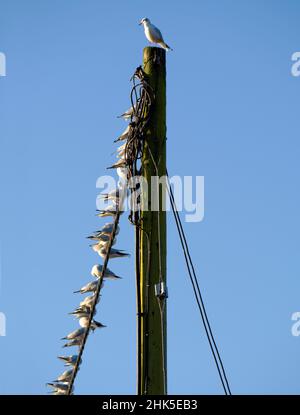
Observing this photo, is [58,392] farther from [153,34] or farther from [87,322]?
[153,34]

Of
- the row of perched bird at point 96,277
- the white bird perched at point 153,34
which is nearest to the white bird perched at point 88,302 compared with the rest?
the row of perched bird at point 96,277

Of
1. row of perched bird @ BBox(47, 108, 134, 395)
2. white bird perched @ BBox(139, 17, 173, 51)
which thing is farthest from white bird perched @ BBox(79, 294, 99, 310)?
white bird perched @ BBox(139, 17, 173, 51)

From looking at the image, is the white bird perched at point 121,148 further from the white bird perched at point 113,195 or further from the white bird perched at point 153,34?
the white bird perched at point 153,34

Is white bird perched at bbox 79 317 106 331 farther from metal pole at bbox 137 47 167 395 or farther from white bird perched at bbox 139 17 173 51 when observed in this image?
white bird perched at bbox 139 17 173 51

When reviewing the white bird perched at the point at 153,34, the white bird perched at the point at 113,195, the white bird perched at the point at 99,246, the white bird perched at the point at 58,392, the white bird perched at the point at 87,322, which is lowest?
the white bird perched at the point at 58,392

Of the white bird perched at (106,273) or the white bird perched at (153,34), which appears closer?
the white bird perched at (106,273)

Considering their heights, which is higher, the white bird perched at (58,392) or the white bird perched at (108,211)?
the white bird perched at (108,211)

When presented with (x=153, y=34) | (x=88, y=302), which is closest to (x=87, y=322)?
(x=88, y=302)

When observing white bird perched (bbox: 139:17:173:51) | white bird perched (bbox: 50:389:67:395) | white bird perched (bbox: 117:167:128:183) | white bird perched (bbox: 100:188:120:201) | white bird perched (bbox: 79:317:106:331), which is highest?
white bird perched (bbox: 139:17:173:51)

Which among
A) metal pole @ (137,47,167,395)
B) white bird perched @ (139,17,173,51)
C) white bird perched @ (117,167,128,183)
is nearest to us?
metal pole @ (137,47,167,395)

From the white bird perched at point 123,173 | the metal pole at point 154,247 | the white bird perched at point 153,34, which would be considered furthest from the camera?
the white bird perched at point 153,34
